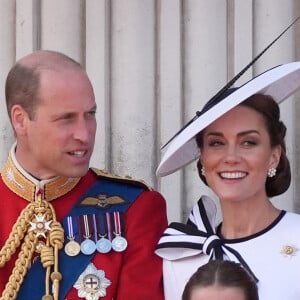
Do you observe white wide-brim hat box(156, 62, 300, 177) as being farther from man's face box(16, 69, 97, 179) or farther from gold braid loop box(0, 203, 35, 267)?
gold braid loop box(0, 203, 35, 267)

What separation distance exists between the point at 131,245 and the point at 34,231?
0.79 ft

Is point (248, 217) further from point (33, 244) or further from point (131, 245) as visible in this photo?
point (33, 244)

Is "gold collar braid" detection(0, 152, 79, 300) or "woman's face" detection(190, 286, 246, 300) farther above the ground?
"gold collar braid" detection(0, 152, 79, 300)

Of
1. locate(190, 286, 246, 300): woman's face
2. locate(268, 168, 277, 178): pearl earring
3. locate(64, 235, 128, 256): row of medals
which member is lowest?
locate(190, 286, 246, 300): woman's face

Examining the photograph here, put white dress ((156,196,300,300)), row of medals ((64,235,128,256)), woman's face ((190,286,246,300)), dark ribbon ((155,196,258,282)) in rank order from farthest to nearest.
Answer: row of medals ((64,235,128,256)) < dark ribbon ((155,196,258,282)) < white dress ((156,196,300,300)) < woman's face ((190,286,246,300))

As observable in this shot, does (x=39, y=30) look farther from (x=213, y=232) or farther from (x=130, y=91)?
(x=213, y=232)

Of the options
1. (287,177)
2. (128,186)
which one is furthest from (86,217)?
(287,177)

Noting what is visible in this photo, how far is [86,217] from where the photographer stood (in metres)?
2.75

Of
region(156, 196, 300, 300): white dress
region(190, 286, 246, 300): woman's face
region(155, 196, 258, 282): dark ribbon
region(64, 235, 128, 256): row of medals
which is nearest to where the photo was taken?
region(190, 286, 246, 300): woman's face

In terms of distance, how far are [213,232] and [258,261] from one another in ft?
0.58

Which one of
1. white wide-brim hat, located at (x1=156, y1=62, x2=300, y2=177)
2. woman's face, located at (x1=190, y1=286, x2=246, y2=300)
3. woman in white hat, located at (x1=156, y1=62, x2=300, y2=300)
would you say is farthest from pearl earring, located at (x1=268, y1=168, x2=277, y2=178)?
woman's face, located at (x1=190, y1=286, x2=246, y2=300)

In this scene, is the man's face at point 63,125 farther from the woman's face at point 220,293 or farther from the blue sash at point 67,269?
the woman's face at point 220,293

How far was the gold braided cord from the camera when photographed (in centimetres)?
263

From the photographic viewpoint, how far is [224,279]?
2.22 m
